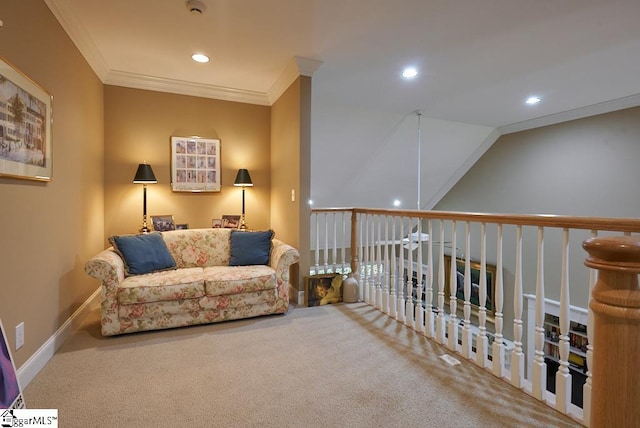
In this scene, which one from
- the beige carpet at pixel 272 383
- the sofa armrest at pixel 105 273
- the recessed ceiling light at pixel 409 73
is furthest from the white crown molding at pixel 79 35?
the recessed ceiling light at pixel 409 73

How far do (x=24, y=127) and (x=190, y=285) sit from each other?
60.2 inches

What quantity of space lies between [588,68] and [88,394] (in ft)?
17.0

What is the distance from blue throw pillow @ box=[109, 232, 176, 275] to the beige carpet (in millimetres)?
591

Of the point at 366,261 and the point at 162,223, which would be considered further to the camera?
the point at 162,223

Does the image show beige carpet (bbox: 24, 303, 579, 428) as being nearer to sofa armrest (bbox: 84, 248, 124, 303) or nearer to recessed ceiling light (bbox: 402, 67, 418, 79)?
sofa armrest (bbox: 84, 248, 124, 303)

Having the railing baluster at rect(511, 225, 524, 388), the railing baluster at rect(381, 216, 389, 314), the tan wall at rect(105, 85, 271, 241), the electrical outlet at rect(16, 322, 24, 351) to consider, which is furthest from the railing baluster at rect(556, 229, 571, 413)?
the tan wall at rect(105, 85, 271, 241)

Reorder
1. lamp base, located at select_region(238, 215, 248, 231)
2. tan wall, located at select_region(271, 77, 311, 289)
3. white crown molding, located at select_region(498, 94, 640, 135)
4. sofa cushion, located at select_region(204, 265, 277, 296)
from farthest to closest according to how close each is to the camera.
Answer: white crown molding, located at select_region(498, 94, 640, 135) < lamp base, located at select_region(238, 215, 248, 231) < tan wall, located at select_region(271, 77, 311, 289) < sofa cushion, located at select_region(204, 265, 277, 296)

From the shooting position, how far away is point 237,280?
111 inches

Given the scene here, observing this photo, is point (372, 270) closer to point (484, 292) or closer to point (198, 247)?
point (484, 292)

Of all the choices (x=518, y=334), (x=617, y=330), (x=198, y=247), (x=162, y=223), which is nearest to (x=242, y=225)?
(x=198, y=247)

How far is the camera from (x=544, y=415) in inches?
63.6

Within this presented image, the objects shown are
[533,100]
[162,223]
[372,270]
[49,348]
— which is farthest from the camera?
[533,100]

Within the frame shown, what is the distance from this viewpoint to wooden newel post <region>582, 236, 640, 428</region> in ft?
1.48

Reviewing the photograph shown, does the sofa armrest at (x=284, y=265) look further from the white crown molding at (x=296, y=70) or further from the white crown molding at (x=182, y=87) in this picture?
the white crown molding at (x=182, y=87)
